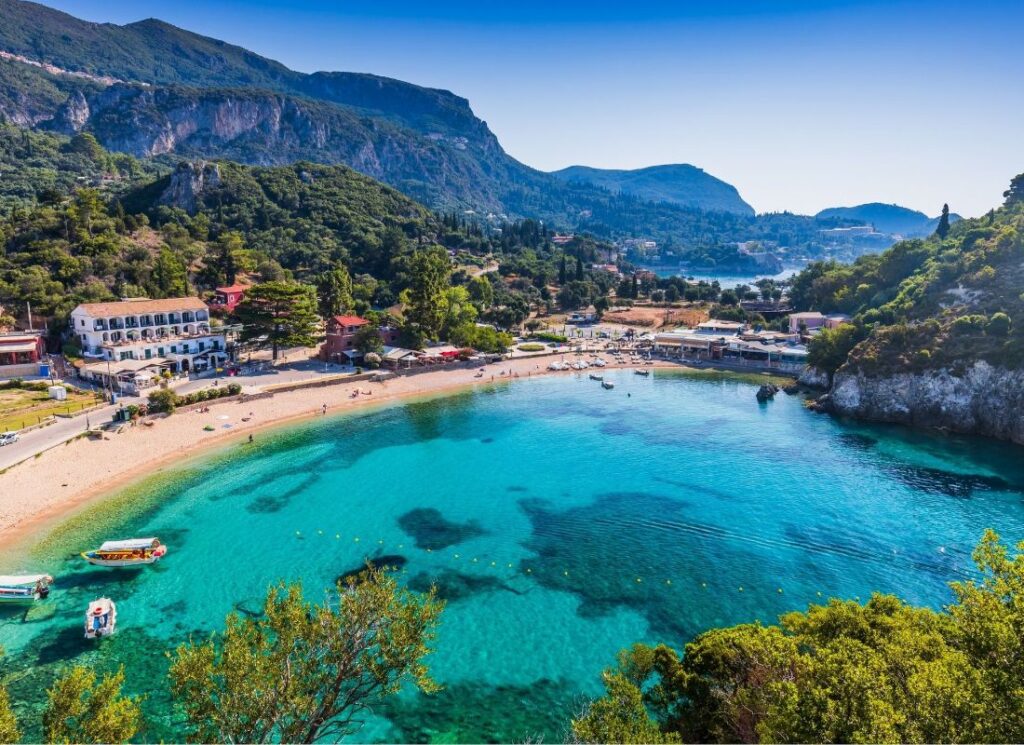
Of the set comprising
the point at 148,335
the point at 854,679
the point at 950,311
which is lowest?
the point at 148,335

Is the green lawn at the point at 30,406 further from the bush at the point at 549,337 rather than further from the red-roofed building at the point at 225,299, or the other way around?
the bush at the point at 549,337

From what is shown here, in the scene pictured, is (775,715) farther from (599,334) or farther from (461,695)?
(599,334)

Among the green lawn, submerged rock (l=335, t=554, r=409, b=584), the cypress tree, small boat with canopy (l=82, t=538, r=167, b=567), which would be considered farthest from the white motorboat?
the cypress tree

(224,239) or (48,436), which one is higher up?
(224,239)

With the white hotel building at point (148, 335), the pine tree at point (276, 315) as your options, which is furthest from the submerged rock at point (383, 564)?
the pine tree at point (276, 315)

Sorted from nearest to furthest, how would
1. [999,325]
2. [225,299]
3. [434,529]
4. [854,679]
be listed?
[854,679]
[434,529]
[999,325]
[225,299]

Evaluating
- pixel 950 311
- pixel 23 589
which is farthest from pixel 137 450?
pixel 950 311

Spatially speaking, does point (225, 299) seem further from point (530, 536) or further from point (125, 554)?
point (530, 536)
